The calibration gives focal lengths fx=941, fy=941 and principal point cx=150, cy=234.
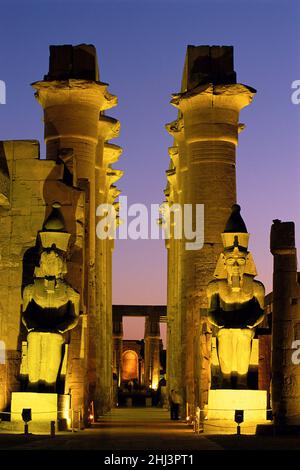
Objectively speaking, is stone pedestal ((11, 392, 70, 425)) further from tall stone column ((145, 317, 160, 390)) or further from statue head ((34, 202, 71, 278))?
tall stone column ((145, 317, 160, 390))

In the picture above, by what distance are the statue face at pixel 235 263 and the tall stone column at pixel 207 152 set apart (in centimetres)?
684

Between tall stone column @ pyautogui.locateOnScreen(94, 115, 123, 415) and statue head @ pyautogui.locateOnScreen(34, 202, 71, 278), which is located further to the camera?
tall stone column @ pyautogui.locateOnScreen(94, 115, 123, 415)

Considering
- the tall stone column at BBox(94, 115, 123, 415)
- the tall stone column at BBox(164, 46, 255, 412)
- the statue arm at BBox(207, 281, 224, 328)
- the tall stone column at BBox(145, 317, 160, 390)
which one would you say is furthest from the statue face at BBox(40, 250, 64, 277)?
the tall stone column at BBox(145, 317, 160, 390)

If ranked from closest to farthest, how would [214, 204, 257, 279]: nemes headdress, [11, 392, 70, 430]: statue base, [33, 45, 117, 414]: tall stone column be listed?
[11, 392, 70, 430]: statue base
[214, 204, 257, 279]: nemes headdress
[33, 45, 117, 414]: tall stone column

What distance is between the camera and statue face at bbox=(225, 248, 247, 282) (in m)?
15.1

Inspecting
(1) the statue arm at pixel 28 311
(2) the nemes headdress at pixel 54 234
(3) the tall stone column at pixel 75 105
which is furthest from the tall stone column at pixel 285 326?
(3) the tall stone column at pixel 75 105

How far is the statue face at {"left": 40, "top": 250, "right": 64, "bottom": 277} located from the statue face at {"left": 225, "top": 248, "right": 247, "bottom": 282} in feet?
8.97

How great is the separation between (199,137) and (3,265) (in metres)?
7.66

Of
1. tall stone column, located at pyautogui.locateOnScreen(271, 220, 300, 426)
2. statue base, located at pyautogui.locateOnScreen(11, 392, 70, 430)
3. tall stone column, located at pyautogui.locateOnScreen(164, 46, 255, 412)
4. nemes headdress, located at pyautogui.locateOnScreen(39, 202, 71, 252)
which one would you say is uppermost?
tall stone column, located at pyautogui.locateOnScreen(164, 46, 255, 412)

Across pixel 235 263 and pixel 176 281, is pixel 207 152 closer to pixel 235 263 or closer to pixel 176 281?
pixel 176 281

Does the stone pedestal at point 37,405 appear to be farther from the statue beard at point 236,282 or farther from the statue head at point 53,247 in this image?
the statue beard at point 236,282

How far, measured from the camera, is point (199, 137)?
22.7 m

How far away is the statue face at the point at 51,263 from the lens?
1467 centimetres
